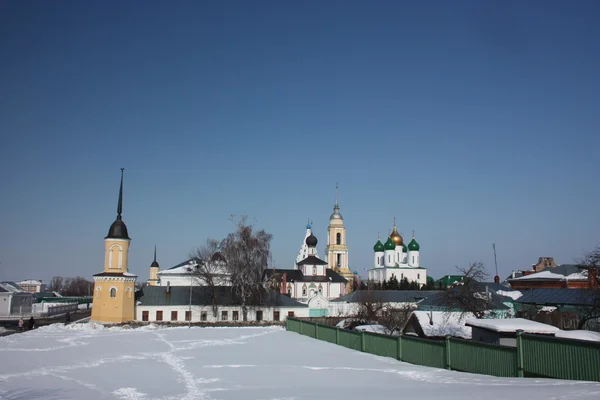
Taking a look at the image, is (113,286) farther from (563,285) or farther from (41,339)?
(563,285)

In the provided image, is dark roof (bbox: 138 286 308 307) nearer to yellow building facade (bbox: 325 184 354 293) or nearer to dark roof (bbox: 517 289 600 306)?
dark roof (bbox: 517 289 600 306)

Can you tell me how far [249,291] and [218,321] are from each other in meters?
4.09

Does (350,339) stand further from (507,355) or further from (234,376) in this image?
(507,355)

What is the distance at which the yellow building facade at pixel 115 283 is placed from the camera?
5012 centimetres

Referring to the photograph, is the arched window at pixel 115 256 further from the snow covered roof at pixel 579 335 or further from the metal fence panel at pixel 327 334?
the snow covered roof at pixel 579 335

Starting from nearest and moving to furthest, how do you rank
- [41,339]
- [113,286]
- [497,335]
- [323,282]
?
[497,335] → [41,339] → [113,286] → [323,282]

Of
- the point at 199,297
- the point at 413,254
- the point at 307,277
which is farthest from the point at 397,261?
the point at 199,297

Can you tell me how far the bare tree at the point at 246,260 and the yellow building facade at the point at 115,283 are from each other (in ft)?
30.0

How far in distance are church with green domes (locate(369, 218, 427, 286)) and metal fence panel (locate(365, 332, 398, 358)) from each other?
3421 inches

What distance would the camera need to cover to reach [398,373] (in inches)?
663

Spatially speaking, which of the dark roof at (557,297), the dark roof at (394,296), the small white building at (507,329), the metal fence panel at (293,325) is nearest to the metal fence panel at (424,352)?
the small white building at (507,329)

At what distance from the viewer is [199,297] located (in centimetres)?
5716

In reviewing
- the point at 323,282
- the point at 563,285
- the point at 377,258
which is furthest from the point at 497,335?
the point at 377,258

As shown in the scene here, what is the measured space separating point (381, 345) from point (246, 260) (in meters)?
32.7
